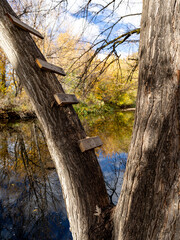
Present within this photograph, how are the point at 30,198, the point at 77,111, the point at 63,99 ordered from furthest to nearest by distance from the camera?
the point at 77,111, the point at 30,198, the point at 63,99

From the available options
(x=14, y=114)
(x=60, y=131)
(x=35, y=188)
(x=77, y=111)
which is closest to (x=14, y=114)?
(x=14, y=114)

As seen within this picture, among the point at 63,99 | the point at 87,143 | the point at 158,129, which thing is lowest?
the point at 87,143

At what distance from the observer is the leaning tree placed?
106 centimetres

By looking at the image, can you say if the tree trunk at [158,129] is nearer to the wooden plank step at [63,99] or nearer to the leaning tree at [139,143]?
the leaning tree at [139,143]

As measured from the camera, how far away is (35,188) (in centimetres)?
415

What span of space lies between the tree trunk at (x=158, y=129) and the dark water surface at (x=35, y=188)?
1.57 meters

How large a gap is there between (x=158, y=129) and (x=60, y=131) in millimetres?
807

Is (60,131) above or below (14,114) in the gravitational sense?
below

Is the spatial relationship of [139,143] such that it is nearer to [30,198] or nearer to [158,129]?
[158,129]

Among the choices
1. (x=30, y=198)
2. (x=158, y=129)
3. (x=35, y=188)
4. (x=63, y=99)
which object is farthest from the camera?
(x=35, y=188)

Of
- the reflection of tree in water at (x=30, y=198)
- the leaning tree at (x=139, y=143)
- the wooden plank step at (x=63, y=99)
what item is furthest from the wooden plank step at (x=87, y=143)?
the reflection of tree in water at (x=30, y=198)

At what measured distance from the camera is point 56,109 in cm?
154

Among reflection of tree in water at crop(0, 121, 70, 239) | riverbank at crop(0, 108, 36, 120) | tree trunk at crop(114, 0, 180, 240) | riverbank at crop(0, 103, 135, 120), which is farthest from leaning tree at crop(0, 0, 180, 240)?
riverbank at crop(0, 108, 36, 120)

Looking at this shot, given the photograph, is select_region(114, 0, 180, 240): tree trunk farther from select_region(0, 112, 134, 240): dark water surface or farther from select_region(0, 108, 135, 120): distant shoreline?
select_region(0, 108, 135, 120): distant shoreline
